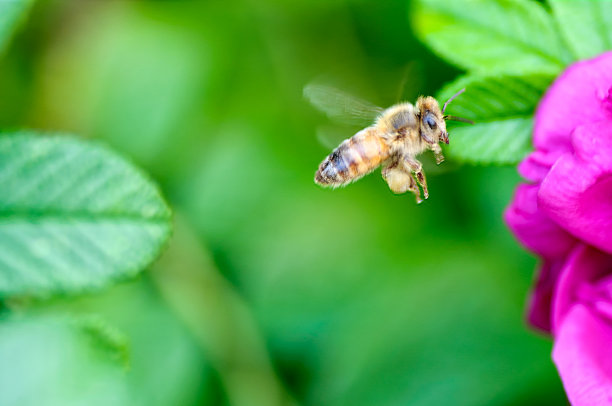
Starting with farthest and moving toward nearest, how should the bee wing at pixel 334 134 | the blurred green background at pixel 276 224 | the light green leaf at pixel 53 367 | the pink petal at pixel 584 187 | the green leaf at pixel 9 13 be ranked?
1. the blurred green background at pixel 276 224
2. the bee wing at pixel 334 134
3. the green leaf at pixel 9 13
4. the light green leaf at pixel 53 367
5. the pink petal at pixel 584 187

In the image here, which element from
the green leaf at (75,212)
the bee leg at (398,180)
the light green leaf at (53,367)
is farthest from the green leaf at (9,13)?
the bee leg at (398,180)

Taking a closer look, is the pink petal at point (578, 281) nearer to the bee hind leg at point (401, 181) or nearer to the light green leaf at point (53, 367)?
the bee hind leg at point (401, 181)

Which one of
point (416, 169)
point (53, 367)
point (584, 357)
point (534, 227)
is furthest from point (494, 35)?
point (53, 367)

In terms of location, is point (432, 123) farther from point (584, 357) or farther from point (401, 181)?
point (584, 357)

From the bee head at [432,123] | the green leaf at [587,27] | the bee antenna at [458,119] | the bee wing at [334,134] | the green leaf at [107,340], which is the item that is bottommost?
the green leaf at [107,340]

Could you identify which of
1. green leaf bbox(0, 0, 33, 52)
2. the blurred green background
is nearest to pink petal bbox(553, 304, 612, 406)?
the blurred green background

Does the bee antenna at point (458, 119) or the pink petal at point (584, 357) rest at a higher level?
the bee antenna at point (458, 119)
